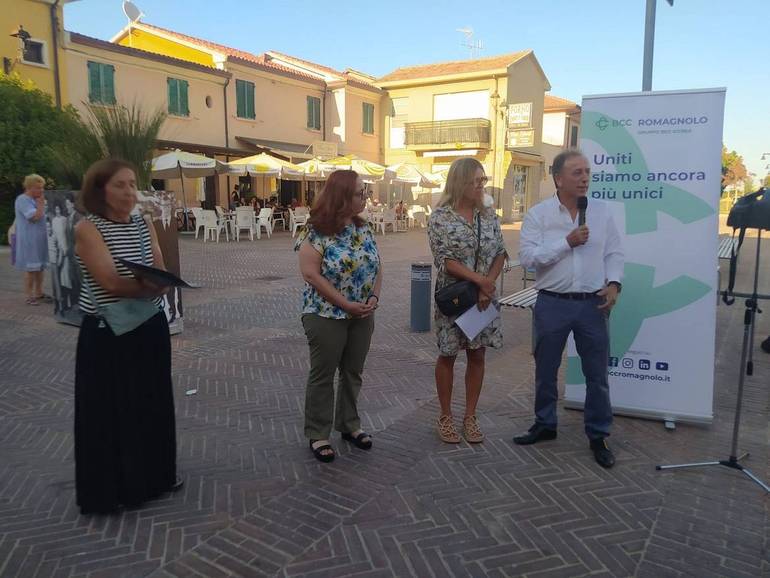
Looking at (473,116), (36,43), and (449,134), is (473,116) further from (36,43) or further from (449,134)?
(36,43)

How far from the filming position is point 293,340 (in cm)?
652

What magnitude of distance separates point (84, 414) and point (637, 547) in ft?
8.98

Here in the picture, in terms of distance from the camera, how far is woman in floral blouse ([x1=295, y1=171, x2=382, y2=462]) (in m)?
3.27

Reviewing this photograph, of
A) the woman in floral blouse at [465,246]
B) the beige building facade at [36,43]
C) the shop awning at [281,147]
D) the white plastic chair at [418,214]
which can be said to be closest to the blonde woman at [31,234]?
the woman in floral blouse at [465,246]

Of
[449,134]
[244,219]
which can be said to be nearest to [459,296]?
[244,219]

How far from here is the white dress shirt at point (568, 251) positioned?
345cm

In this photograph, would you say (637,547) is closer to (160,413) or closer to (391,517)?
(391,517)

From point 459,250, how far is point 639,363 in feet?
5.57

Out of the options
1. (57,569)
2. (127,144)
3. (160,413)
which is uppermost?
(127,144)

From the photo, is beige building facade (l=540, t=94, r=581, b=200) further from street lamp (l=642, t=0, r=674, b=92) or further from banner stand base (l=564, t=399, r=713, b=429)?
banner stand base (l=564, t=399, r=713, b=429)

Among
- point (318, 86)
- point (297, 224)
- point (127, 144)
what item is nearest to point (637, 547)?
point (127, 144)

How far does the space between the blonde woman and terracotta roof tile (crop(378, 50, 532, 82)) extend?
2493 centimetres

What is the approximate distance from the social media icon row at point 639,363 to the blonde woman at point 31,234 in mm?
7739

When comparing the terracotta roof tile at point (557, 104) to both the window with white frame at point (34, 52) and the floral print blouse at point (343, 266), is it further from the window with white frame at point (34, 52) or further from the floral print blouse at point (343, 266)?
the floral print blouse at point (343, 266)
